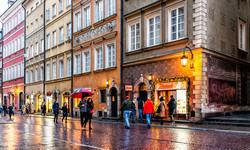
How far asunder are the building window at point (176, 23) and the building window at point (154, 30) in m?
1.33

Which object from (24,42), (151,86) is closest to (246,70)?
(151,86)

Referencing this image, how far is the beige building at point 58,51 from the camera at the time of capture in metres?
35.0

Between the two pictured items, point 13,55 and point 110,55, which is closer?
point 110,55

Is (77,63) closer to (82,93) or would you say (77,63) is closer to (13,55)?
(82,93)

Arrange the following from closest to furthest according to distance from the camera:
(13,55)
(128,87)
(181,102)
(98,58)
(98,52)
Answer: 1. (181,102)
2. (128,87)
3. (98,58)
4. (98,52)
5. (13,55)

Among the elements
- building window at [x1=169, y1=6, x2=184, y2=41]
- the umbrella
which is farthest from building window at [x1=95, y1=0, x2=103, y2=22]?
the umbrella

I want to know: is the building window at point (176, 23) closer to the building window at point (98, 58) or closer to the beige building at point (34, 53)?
the building window at point (98, 58)

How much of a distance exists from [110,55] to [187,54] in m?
9.71

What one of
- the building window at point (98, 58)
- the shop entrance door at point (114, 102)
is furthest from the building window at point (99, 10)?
the shop entrance door at point (114, 102)

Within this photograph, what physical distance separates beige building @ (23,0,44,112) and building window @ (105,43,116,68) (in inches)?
665

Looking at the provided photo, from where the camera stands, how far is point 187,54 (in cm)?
1945

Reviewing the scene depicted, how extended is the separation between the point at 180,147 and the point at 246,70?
52.8 ft

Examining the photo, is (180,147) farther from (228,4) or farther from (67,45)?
(67,45)

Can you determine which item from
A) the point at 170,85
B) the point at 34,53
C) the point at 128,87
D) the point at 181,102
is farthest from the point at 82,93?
the point at 34,53
